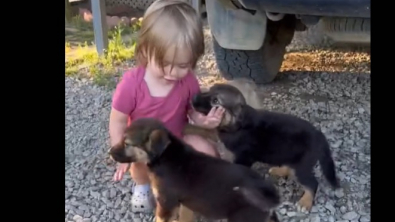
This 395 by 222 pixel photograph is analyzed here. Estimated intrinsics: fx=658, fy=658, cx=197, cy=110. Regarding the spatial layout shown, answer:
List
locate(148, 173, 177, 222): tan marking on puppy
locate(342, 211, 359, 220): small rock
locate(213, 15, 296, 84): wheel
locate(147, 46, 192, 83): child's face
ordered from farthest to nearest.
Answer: locate(213, 15, 296, 84): wheel
locate(342, 211, 359, 220): small rock
locate(147, 46, 192, 83): child's face
locate(148, 173, 177, 222): tan marking on puppy

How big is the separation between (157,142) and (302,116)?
1568mm

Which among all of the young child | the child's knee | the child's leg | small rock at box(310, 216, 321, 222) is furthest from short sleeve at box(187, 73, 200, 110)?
small rock at box(310, 216, 321, 222)

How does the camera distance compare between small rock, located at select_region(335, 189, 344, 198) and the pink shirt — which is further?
small rock, located at select_region(335, 189, 344, 198)

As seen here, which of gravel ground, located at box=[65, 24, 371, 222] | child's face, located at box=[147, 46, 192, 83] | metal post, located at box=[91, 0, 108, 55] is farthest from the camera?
metal post, located at box=[91, 0, 108, 55]

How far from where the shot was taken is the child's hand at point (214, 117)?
2904mm

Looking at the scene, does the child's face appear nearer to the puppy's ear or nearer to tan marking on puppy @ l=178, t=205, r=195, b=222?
the puppy's ear

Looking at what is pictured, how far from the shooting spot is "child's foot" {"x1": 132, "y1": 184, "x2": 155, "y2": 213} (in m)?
2.91

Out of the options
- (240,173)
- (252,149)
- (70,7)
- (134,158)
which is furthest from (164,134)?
(70,7)

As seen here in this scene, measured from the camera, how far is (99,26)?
512cm

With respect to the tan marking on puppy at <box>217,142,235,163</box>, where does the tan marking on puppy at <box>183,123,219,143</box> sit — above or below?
above

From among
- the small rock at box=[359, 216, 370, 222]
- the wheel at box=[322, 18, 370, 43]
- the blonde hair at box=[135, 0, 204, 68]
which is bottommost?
the small rock at box=[359, 216, 370, 222]

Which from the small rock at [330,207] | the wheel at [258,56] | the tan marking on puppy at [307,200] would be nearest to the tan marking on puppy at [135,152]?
the tan marking on puppy at [307,200]

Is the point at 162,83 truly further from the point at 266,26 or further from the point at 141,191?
the point at 266,26
